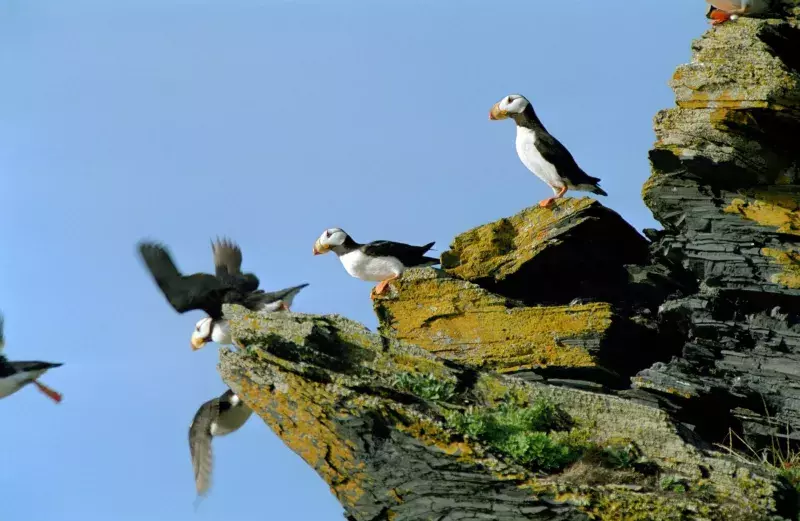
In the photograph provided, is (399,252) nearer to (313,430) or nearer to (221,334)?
(221,334)

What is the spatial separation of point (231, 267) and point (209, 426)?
5.35 metres

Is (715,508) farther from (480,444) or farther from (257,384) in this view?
(257,384)

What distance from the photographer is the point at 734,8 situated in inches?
717

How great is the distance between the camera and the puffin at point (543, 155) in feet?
63.3

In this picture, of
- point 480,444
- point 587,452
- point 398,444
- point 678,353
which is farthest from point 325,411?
point 678,353

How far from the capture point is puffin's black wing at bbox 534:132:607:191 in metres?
19.3

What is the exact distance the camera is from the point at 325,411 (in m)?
13.3

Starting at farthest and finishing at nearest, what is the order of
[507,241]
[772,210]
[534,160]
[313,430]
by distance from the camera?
1. [534,160]
2. [507,241]
3. [772,210]
4. [313,430]

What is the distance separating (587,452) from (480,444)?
1409mm

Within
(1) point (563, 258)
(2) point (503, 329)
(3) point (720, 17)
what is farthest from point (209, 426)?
(3) point (720, 17)

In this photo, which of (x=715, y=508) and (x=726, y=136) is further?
(x=726, y=136)

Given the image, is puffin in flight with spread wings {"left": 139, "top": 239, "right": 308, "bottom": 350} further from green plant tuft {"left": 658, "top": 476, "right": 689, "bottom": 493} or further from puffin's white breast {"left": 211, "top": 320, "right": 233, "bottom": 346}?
green plant tuft {"left": 658, "top": 476, "right": 689, "bottom": 493}

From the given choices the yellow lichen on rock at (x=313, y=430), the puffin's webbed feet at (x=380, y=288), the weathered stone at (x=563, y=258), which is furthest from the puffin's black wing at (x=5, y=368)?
the yellow lichen on rock at (x=313, y=430)

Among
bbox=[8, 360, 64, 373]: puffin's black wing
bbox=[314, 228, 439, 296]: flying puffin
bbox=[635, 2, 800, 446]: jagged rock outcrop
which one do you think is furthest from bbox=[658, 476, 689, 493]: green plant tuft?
bbox=[8, 360, 64, 373]: puffin's black wing
